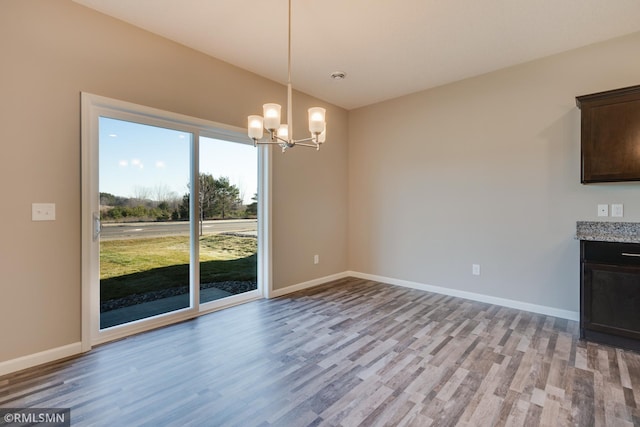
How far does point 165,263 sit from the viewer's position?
3154 mm

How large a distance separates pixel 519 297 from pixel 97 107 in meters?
4.81

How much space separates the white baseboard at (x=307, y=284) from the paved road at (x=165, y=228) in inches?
34.5

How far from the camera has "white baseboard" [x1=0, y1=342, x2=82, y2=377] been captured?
220 centimetres

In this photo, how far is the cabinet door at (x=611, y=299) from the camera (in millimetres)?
2506

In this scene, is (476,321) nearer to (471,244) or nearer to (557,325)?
(557,325)

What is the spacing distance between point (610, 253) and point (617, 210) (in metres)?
0.62

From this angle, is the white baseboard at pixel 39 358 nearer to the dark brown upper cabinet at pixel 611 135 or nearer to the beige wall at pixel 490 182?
the beige wall at pixel 490 182

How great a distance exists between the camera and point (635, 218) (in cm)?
287

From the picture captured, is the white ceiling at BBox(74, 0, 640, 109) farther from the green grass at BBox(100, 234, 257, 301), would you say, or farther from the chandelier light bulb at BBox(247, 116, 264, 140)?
the green grass at BBox(100, 234, 257, 301)

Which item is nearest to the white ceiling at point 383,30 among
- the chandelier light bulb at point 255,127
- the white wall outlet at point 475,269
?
the chandelier light bulb at point 255,127

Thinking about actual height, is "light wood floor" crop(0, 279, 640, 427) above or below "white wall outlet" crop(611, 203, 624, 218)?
below

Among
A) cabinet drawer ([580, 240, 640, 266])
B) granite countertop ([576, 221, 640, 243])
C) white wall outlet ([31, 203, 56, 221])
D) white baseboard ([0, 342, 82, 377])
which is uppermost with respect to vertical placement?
white wall outlet ([31, 203, 56, 221])

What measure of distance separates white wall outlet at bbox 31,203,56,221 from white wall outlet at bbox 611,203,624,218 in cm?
507

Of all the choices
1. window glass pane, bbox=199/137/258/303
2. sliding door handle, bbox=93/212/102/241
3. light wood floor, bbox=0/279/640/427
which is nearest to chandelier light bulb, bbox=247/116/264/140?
window glass pane, bbox=199/137/258/303
